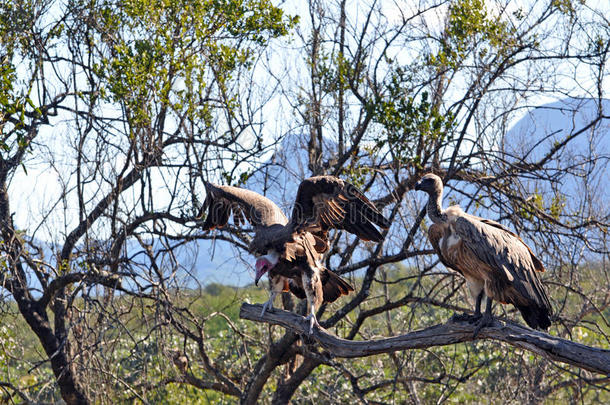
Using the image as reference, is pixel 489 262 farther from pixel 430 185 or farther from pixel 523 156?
pixel 523 156

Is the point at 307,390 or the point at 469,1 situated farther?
the point at 307,390

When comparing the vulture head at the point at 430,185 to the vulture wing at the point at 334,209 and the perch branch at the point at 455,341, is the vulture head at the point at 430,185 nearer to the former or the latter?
the vulture wing at the point at 334,209

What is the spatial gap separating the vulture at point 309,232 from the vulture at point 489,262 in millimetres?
823

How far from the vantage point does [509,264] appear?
181 inches

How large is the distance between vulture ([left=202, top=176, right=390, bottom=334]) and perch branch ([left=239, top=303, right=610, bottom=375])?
0.42 ft

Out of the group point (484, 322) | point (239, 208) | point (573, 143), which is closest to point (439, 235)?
point (484, 322)

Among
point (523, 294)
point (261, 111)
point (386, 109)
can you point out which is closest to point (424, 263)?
point (386, 109)

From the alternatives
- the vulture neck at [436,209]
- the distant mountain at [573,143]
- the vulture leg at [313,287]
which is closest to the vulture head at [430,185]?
the vulture neck at [436,209]

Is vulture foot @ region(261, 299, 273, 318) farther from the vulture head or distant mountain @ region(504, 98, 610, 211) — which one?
distant mountain @ region(504, 98, 610, 211)

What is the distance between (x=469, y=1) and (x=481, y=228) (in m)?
3.09

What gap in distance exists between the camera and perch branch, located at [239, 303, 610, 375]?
12.8ft

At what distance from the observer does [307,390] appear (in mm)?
10172

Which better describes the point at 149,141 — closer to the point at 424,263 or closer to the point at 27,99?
the point at 27,99

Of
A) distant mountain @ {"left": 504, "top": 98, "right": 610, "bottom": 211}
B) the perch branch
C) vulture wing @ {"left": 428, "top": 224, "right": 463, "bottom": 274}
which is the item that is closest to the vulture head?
vulture wing @ {"left": 428, "top": 224, "right": 463, "bottom": 274}
